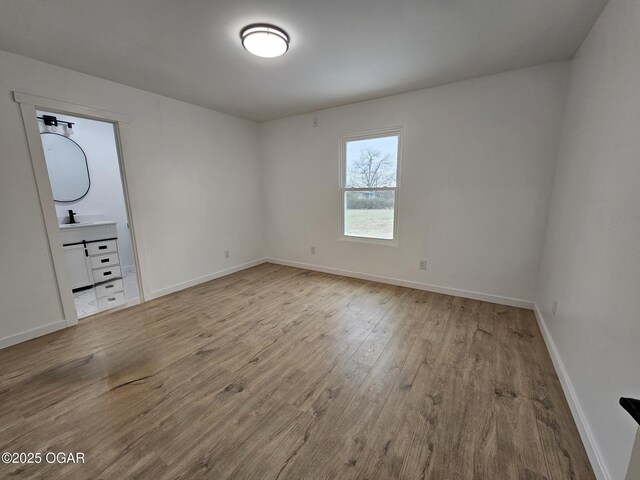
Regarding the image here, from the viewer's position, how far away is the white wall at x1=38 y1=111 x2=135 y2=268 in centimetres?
403

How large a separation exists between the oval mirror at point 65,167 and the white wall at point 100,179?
7 centimetres

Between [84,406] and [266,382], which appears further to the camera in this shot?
[266,382]

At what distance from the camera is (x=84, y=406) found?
1642 millimetres

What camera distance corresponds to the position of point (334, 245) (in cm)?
413

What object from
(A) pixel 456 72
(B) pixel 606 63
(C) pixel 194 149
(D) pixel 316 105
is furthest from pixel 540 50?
(C) pixel 194 149

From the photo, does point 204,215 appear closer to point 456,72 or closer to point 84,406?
point 84,406

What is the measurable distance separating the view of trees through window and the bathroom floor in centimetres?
312

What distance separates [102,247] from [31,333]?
5.62 ft

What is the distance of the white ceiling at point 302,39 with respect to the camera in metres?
1.69

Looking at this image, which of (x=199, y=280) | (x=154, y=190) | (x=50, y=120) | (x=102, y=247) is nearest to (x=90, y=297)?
(x=102, y=247)

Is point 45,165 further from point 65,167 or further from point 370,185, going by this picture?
point 370,185

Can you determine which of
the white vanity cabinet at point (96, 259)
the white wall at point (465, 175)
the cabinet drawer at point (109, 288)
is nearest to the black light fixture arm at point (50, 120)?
the white vanity cabinet at point (96, 259)

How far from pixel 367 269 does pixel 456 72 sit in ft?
8.51

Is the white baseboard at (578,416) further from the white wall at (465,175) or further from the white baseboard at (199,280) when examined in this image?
the white baseboard at (199,280)
